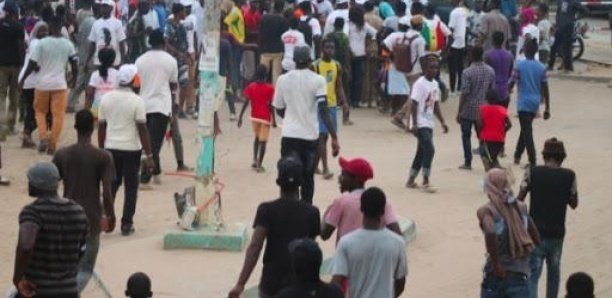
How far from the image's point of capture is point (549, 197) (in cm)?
1170

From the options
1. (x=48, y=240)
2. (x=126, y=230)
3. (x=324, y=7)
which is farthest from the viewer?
(x=324, y=7)

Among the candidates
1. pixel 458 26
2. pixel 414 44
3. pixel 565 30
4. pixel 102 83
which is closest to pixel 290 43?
pixel 414 44

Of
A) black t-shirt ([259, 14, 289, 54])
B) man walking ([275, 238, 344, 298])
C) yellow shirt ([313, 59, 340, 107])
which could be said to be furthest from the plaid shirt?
man walking ([275, 238, 344, 298])

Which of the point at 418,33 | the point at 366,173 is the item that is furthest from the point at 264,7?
the point at 366,173

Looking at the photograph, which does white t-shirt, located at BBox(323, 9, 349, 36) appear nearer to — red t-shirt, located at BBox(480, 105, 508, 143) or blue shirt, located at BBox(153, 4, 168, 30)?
blue shirt, located at BBox(153, 4, 168, 30)

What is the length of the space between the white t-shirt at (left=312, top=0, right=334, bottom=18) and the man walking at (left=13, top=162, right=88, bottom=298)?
17.8m

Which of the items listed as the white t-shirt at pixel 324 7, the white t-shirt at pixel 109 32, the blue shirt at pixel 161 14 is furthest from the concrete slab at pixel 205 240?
the white t-shirt at pixel 324 7

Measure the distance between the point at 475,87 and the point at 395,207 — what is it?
250 centimetres

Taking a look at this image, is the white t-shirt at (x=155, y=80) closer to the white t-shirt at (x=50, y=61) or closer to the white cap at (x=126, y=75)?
the white cap at (x=126, y=75)

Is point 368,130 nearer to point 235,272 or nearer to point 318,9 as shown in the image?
point 318,9

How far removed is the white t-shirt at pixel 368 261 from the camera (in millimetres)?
9125

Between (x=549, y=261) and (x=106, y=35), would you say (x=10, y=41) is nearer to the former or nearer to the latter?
(x=106, y=35)

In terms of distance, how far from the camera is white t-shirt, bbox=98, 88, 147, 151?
47.7 ft

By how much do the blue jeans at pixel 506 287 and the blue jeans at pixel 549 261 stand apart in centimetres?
101
